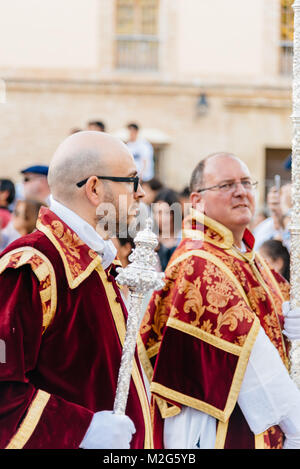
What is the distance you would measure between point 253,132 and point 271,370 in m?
13.0

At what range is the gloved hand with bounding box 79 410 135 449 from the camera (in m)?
2.20

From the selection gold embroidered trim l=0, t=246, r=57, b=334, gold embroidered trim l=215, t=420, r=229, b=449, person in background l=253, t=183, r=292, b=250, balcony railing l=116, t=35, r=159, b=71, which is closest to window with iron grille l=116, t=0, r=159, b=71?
balcony railing l=116, t=35, r=159, b=71

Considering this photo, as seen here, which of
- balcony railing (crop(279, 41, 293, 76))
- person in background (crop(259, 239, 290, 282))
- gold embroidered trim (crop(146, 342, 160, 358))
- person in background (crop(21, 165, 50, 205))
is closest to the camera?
gold embroidered trim (crop(146, 342, 160, 358))

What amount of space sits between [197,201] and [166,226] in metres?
2.42

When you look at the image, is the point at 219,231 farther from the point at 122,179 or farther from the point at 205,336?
the point at 122,179

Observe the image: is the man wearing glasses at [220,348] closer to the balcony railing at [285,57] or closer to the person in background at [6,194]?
the person in background at [6,194]

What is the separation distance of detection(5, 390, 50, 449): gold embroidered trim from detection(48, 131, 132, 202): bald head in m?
0.69

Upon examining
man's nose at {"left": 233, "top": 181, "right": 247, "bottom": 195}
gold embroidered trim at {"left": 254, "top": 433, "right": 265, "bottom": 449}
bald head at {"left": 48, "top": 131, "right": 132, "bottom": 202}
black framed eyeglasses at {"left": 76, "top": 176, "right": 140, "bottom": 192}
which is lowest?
gold embroidered trim at {"left": 254, "top": 433, "right": 265, "bottom": 449}

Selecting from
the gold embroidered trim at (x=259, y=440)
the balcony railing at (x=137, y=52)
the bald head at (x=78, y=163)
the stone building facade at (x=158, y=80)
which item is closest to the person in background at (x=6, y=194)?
the gold embroidered trim at (x=259, y=440)

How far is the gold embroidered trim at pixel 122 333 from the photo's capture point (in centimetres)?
250

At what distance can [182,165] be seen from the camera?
51.1 ft

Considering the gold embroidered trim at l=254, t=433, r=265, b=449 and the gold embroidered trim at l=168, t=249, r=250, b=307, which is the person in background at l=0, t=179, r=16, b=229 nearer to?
the gold embroidered trim at l=168, t=249, r=250, b=307
